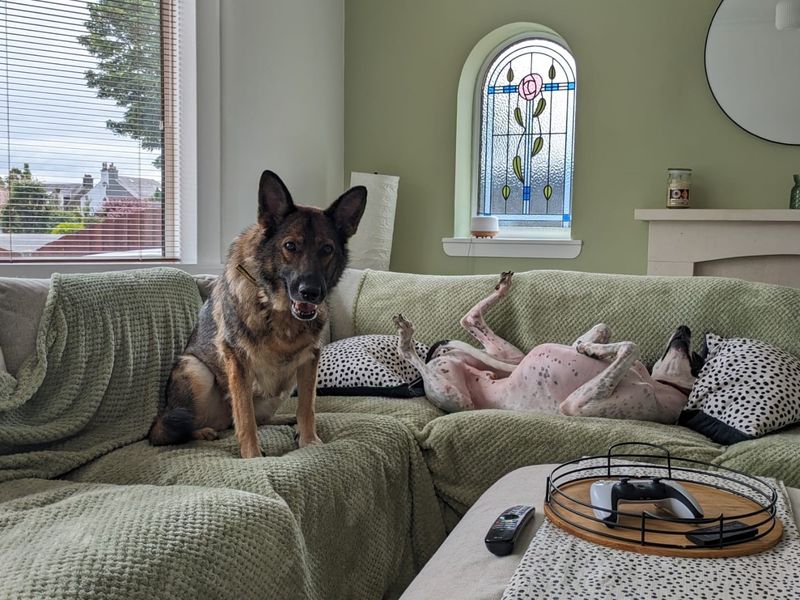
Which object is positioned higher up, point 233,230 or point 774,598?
point 233,230

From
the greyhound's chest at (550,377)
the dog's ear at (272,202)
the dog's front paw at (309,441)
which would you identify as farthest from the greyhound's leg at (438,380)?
the dog's ear at (272,202)

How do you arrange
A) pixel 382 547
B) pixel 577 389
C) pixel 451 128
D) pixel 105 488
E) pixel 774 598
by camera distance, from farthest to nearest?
1. pixel 451 128
2. pixel 577 389
3. pixel 382 547
4. pixel 105 488
5. pixel 774 598

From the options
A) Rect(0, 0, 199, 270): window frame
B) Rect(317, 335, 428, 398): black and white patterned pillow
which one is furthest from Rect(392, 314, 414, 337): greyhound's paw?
Rect(0, 0, 199, 270): window frame

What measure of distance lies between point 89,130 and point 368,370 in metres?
1.87

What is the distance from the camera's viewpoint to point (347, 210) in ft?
6.92

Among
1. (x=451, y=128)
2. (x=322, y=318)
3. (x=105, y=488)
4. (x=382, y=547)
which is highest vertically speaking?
(x=451, y=128)

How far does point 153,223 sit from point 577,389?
2315 millimetres

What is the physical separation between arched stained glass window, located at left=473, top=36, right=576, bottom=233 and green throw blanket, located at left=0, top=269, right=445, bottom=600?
2.55 meters

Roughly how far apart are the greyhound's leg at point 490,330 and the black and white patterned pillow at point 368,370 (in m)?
0.19

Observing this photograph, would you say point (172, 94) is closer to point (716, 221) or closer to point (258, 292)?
point (258, 292)

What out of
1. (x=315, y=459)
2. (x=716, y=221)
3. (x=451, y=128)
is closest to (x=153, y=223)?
(x=451, y=128)

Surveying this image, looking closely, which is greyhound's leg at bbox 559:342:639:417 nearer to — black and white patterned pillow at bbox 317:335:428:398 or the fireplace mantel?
black and white patterned pillow at bbox 317:335:428:398

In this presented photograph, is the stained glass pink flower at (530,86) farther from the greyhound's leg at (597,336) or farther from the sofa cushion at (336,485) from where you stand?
the sofa cushion at (336,485)

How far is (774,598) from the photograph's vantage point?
3.17ft
